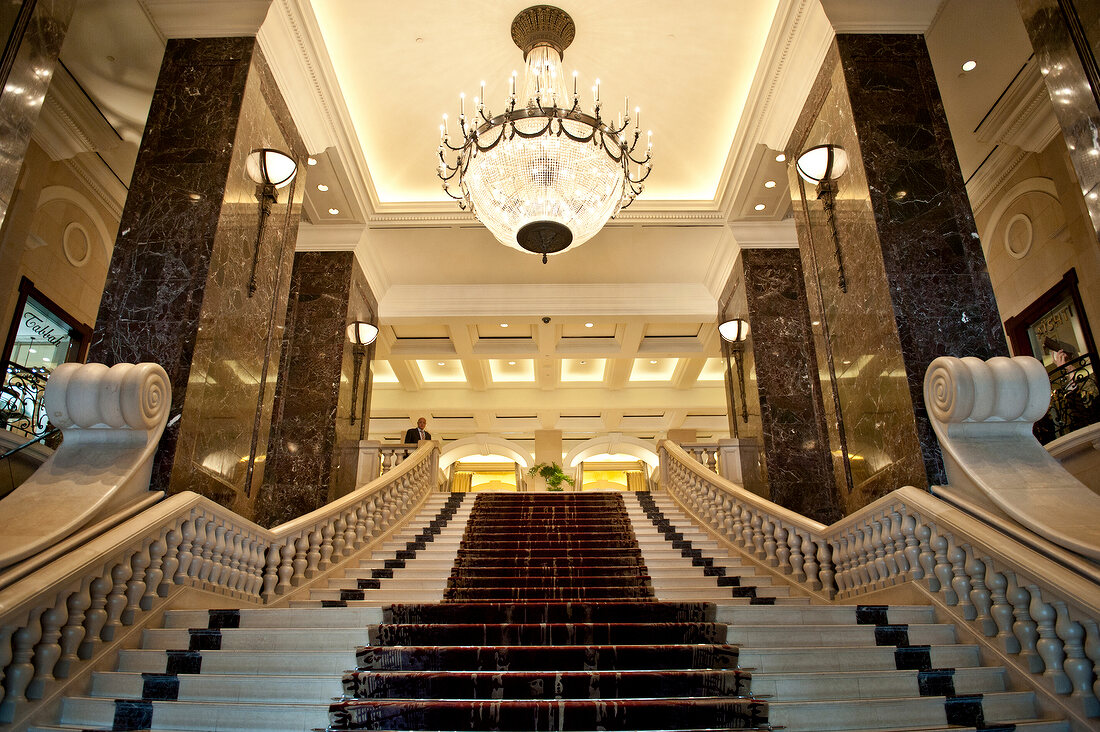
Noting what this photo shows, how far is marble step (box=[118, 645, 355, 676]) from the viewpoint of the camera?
3605 mm

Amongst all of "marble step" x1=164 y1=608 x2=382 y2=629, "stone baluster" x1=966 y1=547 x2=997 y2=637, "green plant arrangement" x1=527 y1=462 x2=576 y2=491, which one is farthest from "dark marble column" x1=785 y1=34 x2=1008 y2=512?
"green plant arrangement" x1=527 y1=462 x2=576 y2=491

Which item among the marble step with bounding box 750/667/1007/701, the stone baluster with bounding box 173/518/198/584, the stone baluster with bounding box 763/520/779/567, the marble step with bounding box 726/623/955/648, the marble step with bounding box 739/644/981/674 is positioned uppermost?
the stone baluster with bounding box 763/520/779/567

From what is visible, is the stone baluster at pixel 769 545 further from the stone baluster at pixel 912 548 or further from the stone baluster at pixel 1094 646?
the stone baluster at pixel 1094 646

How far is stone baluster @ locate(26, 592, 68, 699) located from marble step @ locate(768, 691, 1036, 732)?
10.5ft

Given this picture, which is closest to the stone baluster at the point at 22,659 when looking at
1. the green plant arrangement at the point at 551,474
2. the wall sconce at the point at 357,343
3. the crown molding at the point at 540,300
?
the wall sconce at the point at 357,343

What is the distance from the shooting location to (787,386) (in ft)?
30.2

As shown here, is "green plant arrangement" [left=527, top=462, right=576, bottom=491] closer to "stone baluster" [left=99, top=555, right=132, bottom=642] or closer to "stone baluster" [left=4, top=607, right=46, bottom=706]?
"stone baluster" [left=99, top=555, right=132, bottom=642]

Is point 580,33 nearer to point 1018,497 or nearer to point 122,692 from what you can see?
point 1018,497

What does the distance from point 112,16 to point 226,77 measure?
1368mm

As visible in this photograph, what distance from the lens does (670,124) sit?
834cm

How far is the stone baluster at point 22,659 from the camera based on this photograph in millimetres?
3053

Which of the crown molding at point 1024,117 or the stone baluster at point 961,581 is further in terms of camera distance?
the crown molding at point 1024,117

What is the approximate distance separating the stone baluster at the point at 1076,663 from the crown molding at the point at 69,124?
9118 mm

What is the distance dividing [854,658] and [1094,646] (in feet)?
3.42
